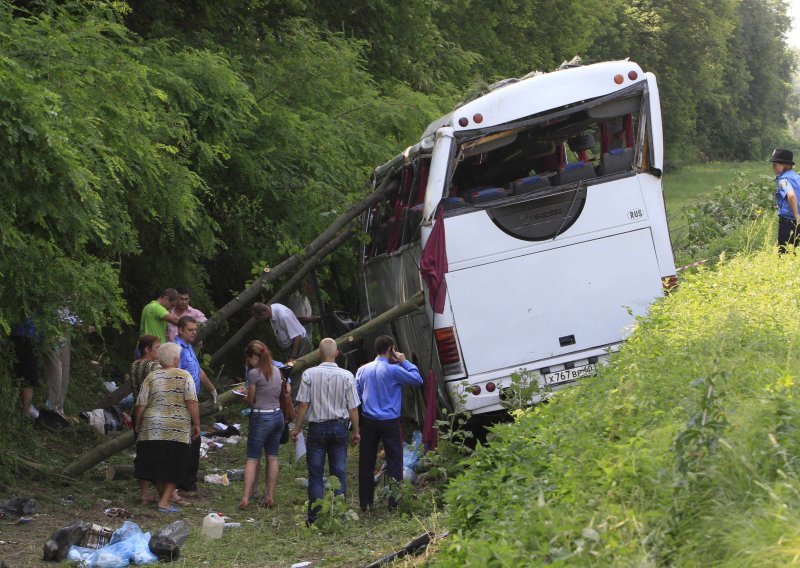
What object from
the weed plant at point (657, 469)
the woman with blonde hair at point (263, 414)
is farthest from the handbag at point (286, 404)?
the weed plant at point (657, 469)

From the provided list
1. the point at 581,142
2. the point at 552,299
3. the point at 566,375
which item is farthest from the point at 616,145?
the point at 566,375

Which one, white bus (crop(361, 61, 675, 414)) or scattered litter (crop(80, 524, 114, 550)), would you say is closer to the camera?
scattered litter (crop(80, 524, 114, 550))

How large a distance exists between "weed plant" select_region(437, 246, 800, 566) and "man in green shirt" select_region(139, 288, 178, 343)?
5893 millimetres

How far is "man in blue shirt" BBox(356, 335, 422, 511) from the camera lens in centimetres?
1169

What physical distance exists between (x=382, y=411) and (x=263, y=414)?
1.28m

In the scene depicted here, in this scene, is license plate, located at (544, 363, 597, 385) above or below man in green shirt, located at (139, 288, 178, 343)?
below

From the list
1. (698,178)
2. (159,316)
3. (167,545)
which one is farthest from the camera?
(698,178)

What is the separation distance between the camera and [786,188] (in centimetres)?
1564

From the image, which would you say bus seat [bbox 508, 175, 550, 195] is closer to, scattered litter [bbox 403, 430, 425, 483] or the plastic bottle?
scattered litter [bbox 403, 430, 425, 483]

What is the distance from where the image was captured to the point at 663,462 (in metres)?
6.13

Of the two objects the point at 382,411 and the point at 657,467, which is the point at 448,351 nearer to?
the point at 382,411

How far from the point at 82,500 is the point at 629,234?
Answer: 18.9 ft

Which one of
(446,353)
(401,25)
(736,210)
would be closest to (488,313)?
(446,353)

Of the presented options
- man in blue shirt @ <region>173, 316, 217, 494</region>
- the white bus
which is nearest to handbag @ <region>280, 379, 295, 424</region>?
man in blue shirt @ <region>173, 316, 217, 494</region>
